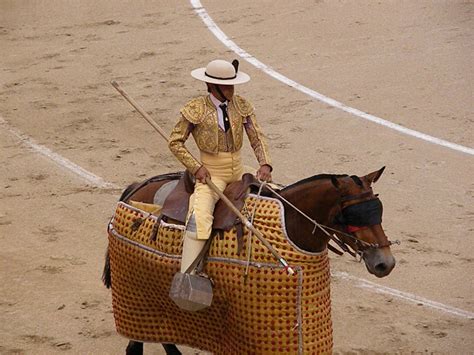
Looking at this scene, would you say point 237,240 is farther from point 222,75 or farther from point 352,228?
point 222,75

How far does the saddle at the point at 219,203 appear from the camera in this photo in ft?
23.1

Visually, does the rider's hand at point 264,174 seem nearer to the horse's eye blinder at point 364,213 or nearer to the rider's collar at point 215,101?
the rider's collar at point 215,101

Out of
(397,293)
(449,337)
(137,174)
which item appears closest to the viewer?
(449,337)

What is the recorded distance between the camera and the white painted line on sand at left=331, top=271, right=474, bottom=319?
352 inches

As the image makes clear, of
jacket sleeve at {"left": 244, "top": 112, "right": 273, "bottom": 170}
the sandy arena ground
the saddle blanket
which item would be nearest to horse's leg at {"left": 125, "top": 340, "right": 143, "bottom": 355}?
the sandy arena ground

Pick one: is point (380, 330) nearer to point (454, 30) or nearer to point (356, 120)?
point (356, 120)

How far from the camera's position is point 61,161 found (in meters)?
12.1

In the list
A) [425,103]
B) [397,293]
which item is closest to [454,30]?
[425,103]

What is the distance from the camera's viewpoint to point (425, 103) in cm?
1350

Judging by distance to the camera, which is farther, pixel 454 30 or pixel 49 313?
pixel 454 30

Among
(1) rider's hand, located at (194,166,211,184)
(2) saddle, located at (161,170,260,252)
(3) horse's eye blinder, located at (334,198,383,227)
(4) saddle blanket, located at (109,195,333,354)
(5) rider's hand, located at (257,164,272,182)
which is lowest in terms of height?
(4) saddle blanket, located at (109,195,333,354)

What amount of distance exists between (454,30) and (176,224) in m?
9.07

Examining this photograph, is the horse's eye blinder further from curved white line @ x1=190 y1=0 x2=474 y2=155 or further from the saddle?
curved white line @ x1=190 y1=0 x2=474 y2=155

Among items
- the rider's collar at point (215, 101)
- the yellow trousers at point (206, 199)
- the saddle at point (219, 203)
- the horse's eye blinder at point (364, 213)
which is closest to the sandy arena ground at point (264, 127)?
the saddle at point (219, 203)
